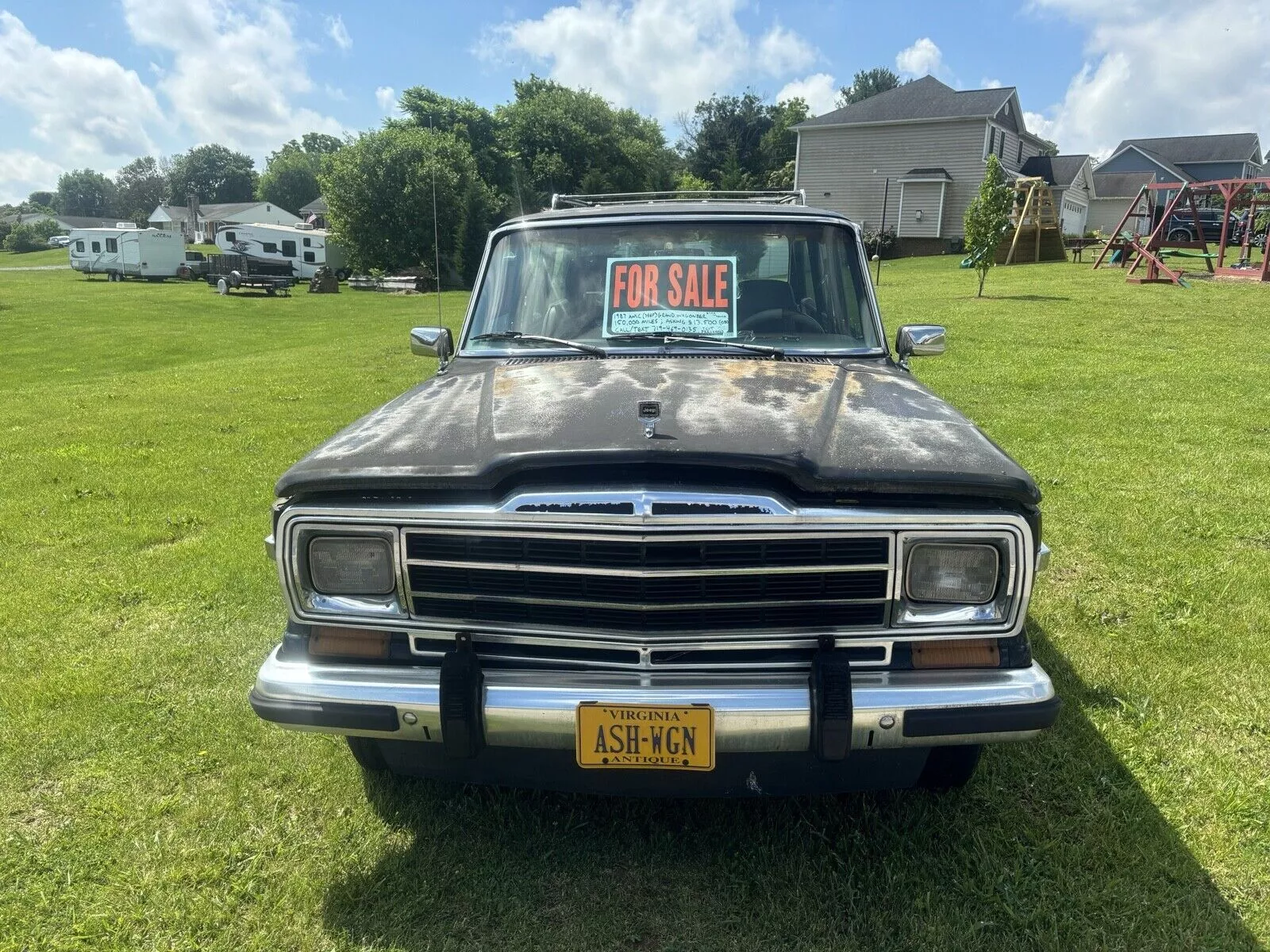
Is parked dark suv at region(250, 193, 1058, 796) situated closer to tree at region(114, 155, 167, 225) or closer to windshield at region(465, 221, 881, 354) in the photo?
windshield at region(465, 221, 881, 354)

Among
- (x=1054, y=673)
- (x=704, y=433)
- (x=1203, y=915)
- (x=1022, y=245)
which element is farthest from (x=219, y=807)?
(x=1022, y=245)

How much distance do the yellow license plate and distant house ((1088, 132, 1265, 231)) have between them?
180 ft

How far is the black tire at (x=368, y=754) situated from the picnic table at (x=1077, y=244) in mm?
28572

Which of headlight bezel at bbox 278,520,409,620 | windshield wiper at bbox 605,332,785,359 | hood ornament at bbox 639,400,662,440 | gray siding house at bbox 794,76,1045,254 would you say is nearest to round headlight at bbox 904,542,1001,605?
hood ornament at bbox 639,400,662,440

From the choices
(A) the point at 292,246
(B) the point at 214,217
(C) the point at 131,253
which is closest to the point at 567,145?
(A) the point at 292,246

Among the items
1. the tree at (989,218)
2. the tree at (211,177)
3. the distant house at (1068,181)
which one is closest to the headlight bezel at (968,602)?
the tree at (989,218)

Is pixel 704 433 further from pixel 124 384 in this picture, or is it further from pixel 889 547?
pixel 124 384

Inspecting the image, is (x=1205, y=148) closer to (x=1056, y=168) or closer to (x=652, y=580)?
(x=1056, y=168)

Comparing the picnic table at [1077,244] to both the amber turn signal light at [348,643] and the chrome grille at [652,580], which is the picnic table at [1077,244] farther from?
the amber turn signal light at [348,643]

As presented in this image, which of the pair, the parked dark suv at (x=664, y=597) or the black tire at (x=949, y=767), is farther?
the black tire at (x=949, y=767)

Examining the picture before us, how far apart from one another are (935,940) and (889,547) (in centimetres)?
108

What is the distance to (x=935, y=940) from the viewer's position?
7.55 feet

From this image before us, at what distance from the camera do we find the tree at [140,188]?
116250 millimetres

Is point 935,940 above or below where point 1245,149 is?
below
